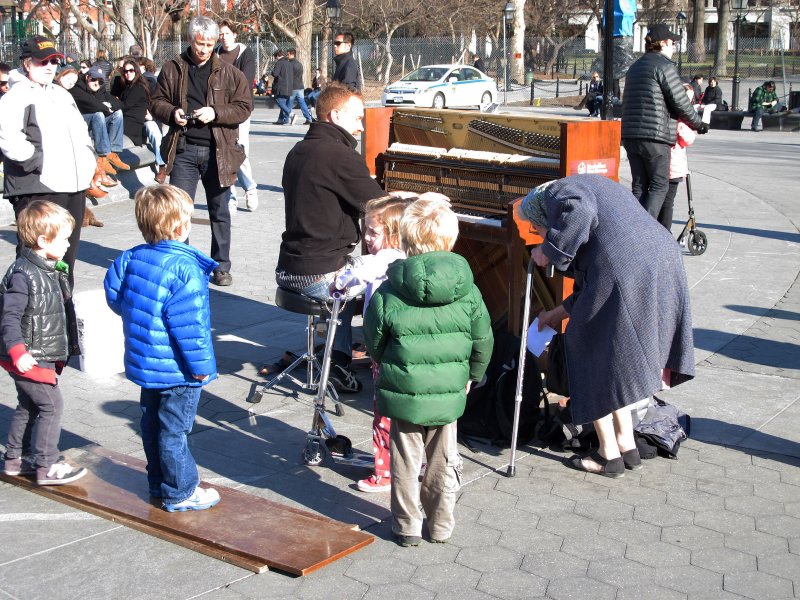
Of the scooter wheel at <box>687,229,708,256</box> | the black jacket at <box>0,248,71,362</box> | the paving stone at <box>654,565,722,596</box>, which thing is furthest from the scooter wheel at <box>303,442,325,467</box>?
the scooter wheel at <box>687,229,708,256</box>

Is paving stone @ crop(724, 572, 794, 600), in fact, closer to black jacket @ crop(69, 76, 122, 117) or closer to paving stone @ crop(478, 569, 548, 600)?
paving stone @ crop(478, 569, 548, 600)

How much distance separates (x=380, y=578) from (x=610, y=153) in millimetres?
2956

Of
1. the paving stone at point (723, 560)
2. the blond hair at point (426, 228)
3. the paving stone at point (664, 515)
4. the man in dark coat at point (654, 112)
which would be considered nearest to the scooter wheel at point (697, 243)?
the man in dark coat at point (654, 112)

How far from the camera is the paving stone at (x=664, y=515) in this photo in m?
4.41

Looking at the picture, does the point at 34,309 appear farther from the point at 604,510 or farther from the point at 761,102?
the point at 761,102

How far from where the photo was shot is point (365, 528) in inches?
174

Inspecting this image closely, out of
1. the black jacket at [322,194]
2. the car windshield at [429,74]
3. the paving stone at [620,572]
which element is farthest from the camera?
the car windshield at [429,74]

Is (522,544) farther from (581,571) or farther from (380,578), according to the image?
(380,578)

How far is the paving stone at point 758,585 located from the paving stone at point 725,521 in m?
0.40

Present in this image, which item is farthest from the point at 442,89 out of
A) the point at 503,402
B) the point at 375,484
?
the point at 375,484

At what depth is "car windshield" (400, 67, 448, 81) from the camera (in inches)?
1287

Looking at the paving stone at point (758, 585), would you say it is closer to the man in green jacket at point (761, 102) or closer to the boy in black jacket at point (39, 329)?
the boy in black jacket at point (39, 329)

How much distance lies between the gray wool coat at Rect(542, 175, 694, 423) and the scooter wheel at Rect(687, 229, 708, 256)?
5341 millimetres

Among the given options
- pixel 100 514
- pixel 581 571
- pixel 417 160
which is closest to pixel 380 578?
pixel 581 571
